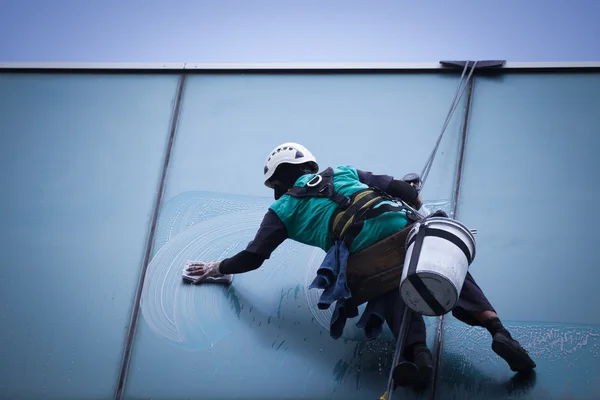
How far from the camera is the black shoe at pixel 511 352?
470cm

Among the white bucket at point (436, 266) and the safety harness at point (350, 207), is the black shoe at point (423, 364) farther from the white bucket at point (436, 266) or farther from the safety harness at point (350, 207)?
the safety harness at point (350, 207)

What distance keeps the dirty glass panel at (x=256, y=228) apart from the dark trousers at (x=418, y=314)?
329mm

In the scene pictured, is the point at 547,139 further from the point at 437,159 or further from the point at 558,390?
the point at 558,390

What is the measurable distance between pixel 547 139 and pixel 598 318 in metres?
1.33

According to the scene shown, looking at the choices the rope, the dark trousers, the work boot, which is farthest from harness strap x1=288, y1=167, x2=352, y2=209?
the rope

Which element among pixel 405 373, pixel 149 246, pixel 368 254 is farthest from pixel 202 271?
pixel 405 373

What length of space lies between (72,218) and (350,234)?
211cm

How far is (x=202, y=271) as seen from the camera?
581 centimetres

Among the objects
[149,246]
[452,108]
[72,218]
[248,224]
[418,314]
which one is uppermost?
[452,108]

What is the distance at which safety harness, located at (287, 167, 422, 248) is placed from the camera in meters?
4.96

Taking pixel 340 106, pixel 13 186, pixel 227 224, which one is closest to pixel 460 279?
pixel 227 224

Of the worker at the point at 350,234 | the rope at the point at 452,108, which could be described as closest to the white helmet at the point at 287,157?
the worker at the point at 350,234

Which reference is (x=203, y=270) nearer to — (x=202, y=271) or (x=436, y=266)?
(x=202, y=271)

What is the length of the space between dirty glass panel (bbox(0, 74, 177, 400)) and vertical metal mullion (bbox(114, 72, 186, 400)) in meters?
0.04
